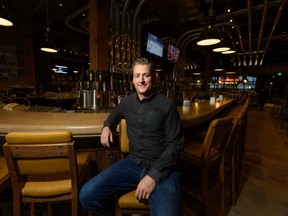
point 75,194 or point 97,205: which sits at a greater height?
point 75,194

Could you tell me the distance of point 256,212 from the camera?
192 centimetres

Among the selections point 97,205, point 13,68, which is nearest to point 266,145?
point 97,205

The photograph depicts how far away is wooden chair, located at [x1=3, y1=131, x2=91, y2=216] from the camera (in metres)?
0.93

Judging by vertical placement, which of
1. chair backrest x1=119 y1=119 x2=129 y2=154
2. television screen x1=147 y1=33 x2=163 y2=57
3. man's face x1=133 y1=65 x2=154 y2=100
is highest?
television screen x1=147 y1=33 x2=163 y2=57

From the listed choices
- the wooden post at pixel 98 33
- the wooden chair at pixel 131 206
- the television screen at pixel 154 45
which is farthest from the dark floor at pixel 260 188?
the television screen at pixel 154 45

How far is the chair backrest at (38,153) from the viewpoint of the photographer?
928mm

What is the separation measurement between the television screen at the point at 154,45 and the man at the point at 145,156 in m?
2.93

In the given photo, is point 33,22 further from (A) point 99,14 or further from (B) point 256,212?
(B) point 256,212

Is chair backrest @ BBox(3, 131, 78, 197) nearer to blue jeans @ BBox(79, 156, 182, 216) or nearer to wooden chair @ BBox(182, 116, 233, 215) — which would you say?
blue jeans @ BBox(79, 156, 182, 216)

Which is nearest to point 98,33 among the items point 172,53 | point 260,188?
point 260,188

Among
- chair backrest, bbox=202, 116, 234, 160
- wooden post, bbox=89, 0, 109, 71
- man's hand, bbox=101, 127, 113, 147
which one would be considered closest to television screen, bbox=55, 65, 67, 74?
wooden post, bbox=89, 0, 109, 71

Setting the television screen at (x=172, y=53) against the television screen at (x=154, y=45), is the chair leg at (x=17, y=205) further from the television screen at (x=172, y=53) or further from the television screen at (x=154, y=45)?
the television screen at (x=172, y=53)

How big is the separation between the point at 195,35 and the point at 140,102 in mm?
4984

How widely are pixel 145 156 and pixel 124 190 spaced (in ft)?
0.95
